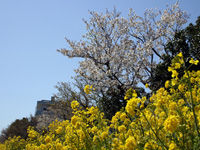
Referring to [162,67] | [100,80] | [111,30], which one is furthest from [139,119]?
[111,30]

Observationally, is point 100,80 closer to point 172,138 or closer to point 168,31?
point 168,31

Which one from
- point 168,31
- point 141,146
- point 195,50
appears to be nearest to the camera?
point 141,146

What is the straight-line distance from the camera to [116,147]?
2383 millimetres

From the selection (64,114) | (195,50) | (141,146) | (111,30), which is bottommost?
(141,146)

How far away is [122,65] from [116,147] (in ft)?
33.1

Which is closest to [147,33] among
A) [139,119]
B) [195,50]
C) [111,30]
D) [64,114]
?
[111,30]

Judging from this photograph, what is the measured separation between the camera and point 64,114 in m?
16.1

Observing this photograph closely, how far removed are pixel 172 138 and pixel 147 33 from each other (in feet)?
47.9

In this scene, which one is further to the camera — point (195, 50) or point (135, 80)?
point (135, 80)

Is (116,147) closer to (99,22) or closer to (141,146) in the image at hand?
(141,146)

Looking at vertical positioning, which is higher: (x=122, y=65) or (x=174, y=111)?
(x=122, y=65)

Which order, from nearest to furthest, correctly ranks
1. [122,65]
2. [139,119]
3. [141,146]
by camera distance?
1. [141,146]
2. [139,119]
3. [122,65]

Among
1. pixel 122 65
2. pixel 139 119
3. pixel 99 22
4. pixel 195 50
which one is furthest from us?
pixel 99 22

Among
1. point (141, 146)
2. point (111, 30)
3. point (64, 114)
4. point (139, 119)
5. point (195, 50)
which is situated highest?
point (111, 30)
